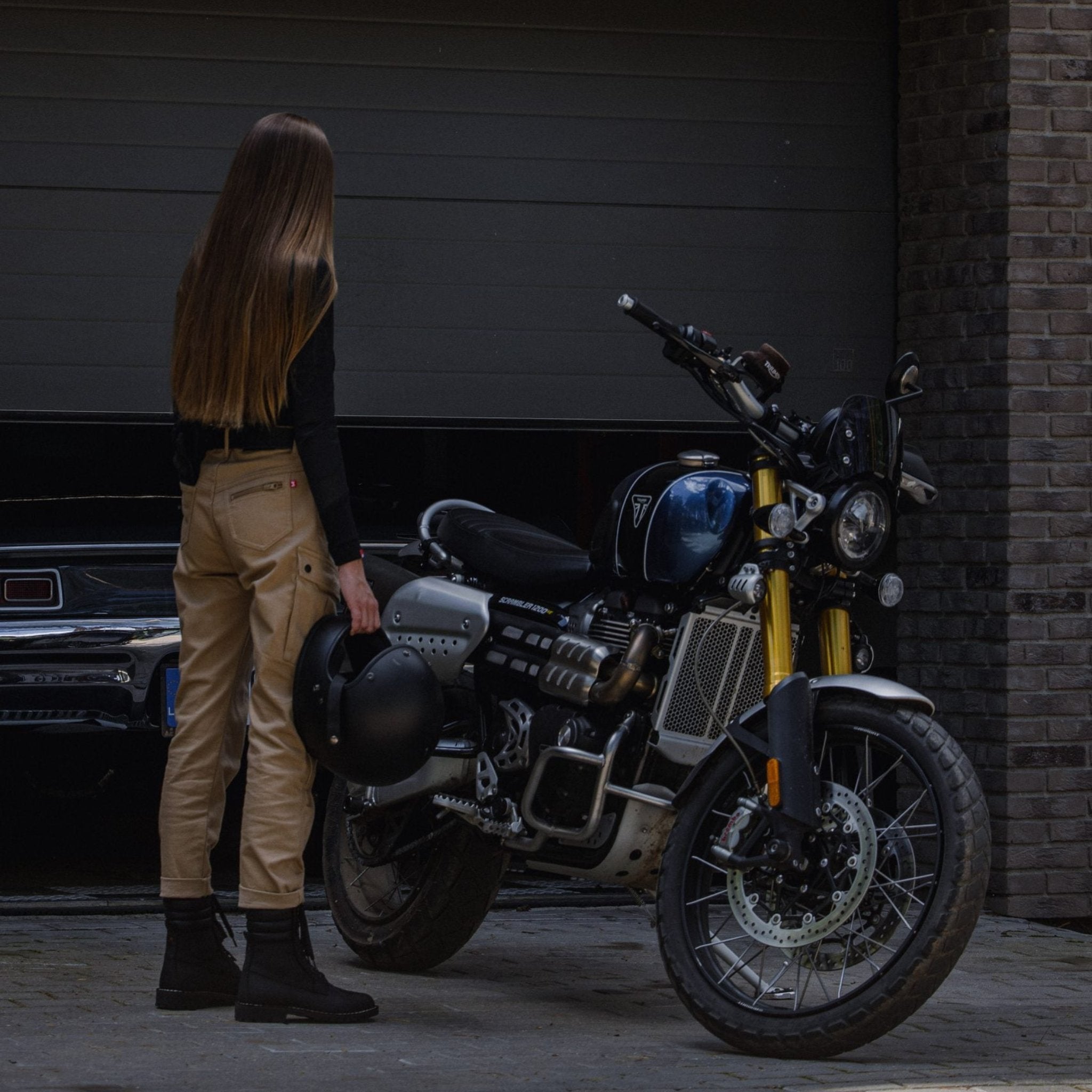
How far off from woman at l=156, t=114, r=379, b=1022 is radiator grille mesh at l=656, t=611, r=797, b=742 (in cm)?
73

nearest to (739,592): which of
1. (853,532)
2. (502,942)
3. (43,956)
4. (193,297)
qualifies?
(853,532)

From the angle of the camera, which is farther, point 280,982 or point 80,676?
point 80,676

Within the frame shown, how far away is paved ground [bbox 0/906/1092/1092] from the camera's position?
4176 mm

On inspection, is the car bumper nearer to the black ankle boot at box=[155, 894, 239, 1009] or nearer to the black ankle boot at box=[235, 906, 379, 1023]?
the black ankle boot at box=[155, 894, 239, 1009]

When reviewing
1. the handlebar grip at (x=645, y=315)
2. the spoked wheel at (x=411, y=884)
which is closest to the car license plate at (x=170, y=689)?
the spoked wheel at (x=411, y=884)

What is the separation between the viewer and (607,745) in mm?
4711

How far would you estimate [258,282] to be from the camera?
15.3ft

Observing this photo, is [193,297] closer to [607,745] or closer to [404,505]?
[607,745]

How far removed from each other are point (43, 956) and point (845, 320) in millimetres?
3400

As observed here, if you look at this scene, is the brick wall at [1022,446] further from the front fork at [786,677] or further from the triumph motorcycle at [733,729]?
the front fork at [786,677]

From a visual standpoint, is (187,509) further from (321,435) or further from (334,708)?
(334,708)

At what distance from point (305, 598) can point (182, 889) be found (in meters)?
0.78

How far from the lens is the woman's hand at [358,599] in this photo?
470 centimetres

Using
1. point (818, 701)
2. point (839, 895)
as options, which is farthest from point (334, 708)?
point (839, 895)
